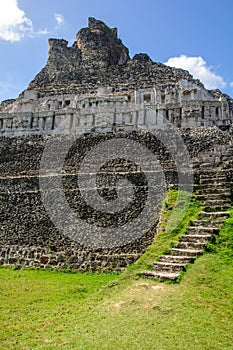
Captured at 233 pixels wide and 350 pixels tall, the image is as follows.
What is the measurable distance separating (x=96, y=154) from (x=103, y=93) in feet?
53.8

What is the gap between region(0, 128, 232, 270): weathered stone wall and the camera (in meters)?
12.8

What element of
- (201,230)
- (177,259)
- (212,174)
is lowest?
(177,259)

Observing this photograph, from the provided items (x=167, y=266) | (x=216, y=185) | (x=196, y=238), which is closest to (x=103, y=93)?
(x=216, y=185)

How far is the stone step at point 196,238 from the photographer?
996 cm

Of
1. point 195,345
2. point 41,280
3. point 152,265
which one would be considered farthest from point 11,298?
point 195,345

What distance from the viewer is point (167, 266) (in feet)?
30.1

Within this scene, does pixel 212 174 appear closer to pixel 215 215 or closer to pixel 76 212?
pixel 215 215

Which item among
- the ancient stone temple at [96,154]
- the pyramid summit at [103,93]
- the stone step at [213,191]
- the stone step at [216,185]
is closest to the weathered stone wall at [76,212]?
the ancient stone temple at [96,154]

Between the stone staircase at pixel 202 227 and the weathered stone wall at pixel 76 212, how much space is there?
5.81 feet

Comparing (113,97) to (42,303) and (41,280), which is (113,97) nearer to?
(41,280)

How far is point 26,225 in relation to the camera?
50.2ft

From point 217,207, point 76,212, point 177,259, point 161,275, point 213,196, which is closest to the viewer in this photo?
point 161,275

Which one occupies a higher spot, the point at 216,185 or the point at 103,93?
the point at 103,93

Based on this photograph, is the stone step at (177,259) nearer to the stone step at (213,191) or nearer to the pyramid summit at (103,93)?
the stone step at (213,191)
